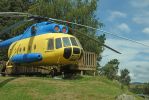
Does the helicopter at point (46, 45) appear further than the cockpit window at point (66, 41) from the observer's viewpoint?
No

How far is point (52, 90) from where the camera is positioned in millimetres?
21094

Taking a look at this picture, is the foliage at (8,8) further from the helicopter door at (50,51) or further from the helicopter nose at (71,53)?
the helicopter nose at (71,53)

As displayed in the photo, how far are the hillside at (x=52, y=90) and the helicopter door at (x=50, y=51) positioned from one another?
9.24 feet

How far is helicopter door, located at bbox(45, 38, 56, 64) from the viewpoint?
25969 millimetres

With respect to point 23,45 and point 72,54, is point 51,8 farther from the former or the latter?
point 72,54

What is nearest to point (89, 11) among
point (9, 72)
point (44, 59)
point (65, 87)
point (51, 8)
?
point (51, 8)

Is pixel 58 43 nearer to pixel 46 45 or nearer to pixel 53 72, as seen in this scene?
pixel 46 45

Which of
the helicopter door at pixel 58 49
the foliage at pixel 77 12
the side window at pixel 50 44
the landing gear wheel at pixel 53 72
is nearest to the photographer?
the helicopter door at pixel 58 49

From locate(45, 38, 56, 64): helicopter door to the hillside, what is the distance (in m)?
2.82

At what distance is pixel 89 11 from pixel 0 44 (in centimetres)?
1626

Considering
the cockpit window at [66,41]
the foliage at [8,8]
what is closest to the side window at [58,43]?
the cockpit window at [66,41]

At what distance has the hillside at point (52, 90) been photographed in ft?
65.9

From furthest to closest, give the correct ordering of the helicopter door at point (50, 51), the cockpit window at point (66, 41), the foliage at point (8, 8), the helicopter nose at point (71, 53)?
the foliage at point (8, 8) → the helicopter door at point (50, 51) → the cockpit window at point (66, 41) → the helicopter nose at point (71, 53)

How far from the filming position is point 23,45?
29406 mm
